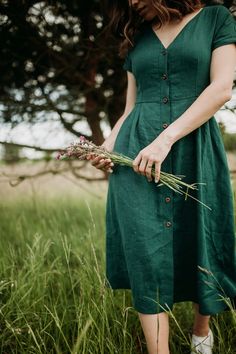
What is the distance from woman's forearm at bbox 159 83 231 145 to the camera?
152 cm

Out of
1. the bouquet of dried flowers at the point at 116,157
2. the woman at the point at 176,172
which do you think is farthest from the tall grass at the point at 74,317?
the bouquet of dried flowers at the point at 116,157

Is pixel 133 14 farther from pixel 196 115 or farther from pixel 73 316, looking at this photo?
pixel 73 316

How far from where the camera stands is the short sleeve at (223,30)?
157 cm

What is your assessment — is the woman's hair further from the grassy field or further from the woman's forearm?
the grassy field

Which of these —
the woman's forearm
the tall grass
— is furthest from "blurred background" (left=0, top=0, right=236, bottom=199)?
the tall grass

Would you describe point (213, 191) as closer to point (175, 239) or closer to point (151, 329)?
point (175, 239)

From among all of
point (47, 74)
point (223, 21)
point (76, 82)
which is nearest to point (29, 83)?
point (47, 74)

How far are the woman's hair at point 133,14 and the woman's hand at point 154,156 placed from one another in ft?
1.91

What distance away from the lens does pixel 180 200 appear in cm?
164

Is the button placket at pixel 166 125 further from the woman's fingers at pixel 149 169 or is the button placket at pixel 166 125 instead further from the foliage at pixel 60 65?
the foliage at pixel 60 65

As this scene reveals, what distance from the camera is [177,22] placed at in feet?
5.63

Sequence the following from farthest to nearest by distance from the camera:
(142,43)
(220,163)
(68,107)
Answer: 1. (68,107)
2. (142,43)
3. (220,163)

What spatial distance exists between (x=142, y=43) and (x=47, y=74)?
4.76ft

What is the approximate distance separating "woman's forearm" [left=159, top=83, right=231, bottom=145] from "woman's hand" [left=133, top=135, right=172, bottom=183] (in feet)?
0.08
